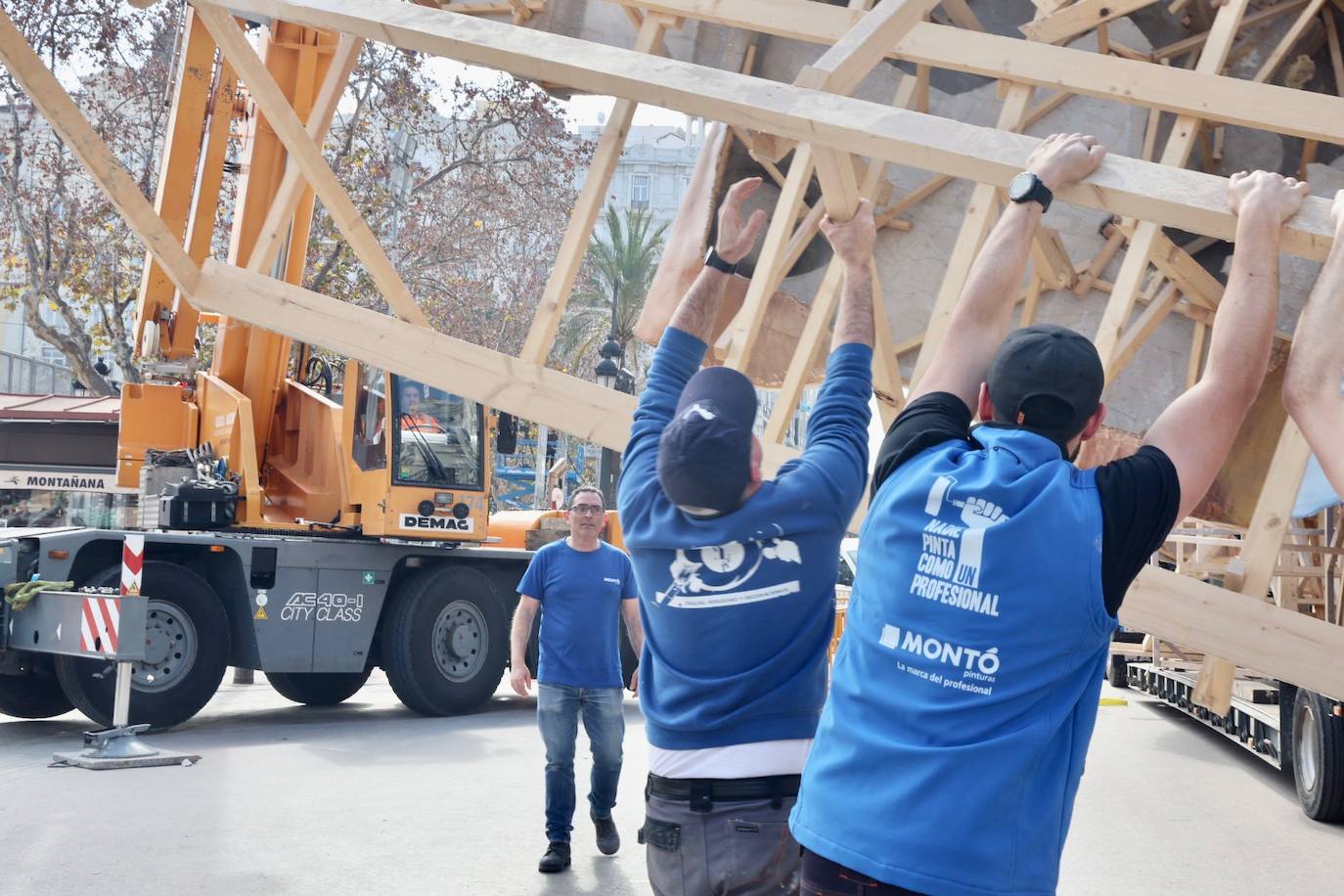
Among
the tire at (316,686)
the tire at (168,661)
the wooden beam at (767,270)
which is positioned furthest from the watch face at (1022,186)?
the tire at (316,686)

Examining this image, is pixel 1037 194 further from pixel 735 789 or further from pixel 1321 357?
pixel 735 789

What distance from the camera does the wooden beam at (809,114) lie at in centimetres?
279

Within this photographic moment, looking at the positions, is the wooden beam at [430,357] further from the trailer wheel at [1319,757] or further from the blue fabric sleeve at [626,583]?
the trailer wheel at [1319,757]

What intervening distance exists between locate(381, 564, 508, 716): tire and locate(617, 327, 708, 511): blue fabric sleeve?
9.96m

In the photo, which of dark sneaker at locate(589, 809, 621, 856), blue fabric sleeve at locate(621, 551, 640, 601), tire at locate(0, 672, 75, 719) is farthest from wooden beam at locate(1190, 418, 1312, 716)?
tire at locate(0, 672, 75, 719)

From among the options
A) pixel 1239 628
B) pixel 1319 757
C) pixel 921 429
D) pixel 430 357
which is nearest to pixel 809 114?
pixel 921 429

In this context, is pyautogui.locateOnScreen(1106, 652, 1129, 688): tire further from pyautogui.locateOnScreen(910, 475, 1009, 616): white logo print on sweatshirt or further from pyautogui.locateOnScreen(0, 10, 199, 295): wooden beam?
pyautogui.locateOnScreen(910, 475, 1009, 616): white logo print on sweatshirt

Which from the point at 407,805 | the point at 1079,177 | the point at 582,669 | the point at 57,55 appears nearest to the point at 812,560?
the point at 1079,177

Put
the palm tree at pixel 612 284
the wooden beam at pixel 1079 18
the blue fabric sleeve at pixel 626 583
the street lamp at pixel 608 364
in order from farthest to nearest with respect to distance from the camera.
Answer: the palm tree at pixel 612 284 < the street lamp at pixel 608 364 < the blue fabric sleeve at pixel 626 583 < the wooden beam at pixel 1079 18

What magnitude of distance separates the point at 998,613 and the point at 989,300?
0.72 meters

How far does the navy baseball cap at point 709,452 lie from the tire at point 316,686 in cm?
1157

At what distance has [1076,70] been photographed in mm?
4836

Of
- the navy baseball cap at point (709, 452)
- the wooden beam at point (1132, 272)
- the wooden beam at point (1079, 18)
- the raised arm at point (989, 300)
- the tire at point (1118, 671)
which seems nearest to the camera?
the raised arm at point (989, 300)

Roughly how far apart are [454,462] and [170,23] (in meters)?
11.1
